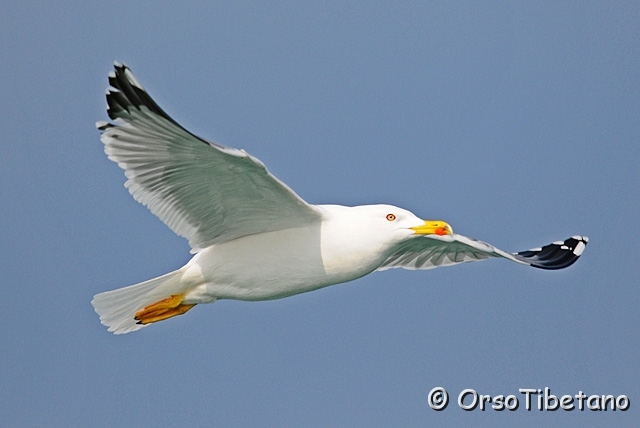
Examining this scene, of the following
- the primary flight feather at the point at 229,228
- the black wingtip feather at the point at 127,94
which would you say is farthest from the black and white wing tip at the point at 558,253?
the black wingtip feather at the point at 127,94

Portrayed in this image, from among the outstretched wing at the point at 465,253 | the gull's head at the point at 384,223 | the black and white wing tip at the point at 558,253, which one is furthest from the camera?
the black and white wing tip at the point at 558,253

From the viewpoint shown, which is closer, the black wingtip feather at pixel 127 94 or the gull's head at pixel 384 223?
the black wingtip feather at pixel 127 94

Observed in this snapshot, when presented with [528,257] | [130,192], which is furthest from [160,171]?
[528,257]

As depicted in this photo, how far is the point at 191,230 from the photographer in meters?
9.48

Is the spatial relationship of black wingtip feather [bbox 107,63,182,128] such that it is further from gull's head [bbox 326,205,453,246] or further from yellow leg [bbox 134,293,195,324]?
yellow leg [bbox 134,293,195,324]

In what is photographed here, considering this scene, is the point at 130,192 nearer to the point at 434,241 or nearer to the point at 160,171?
the point at 160,171

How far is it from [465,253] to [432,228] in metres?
2.16

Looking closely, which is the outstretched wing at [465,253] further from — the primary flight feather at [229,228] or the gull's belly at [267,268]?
the gull's belly at [267,268]

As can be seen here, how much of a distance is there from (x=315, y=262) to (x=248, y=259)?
550 mm

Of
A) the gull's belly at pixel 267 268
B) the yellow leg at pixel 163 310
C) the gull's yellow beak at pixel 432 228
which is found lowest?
the yellow leg at pixel 163 310

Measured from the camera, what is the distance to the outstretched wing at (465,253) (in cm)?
1087

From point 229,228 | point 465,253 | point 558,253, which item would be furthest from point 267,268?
point 558,253

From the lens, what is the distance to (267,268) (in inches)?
365

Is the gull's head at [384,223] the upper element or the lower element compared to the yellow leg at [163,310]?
upper
